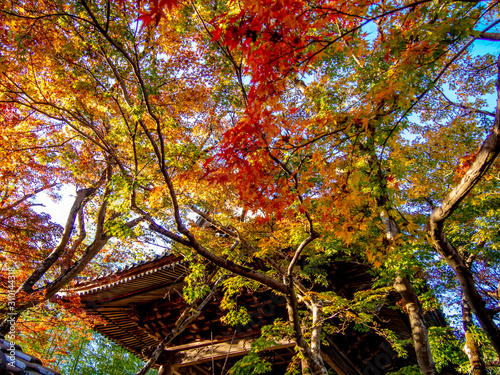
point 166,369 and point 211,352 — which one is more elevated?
point 211,352

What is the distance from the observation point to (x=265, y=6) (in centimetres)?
240

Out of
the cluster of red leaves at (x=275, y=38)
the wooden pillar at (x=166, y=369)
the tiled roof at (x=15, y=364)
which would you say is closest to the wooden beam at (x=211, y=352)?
the wooden pillar at (x=166, y=369)

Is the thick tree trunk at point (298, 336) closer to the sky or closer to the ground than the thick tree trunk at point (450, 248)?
closer to the ground

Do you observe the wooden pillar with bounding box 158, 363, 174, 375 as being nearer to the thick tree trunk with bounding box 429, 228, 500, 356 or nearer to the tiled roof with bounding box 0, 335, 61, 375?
the tiled roof with bounding box 0, 335, 61, 375

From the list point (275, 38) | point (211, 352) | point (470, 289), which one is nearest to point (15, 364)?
point (275, 38)

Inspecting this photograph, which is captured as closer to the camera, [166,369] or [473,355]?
[473,355]

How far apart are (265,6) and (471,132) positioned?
813 centimetres

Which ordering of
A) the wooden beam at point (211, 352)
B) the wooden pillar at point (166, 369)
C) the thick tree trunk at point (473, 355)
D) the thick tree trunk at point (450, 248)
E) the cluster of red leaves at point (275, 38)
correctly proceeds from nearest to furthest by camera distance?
the thick tree trunk at point (450, 248) < the cluster of red leaves at point (275, 38) < the thick tree trunk at point (473, 355) < the wooden beam at point (211, 352) < the wooden pillar at point (166, 369)

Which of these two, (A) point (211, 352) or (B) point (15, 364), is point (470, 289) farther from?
(A) point (211, 352)

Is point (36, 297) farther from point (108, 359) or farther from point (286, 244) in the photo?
point (108, 359)

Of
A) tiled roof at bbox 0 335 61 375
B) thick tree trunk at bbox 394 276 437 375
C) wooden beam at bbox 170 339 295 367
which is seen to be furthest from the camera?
wooden beam at bbox 170 339 295 367

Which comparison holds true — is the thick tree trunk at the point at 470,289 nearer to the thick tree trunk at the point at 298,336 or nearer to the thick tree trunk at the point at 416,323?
the thick tree trunk at the point at 416,323

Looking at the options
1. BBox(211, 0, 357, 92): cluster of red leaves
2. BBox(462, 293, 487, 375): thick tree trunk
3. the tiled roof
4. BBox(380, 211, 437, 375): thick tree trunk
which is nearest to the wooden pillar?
the tiled roof

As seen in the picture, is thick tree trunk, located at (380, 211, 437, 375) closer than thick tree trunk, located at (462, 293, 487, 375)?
Yes
